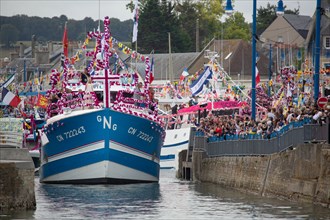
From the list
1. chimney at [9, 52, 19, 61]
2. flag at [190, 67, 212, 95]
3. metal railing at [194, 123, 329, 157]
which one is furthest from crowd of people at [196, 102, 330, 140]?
chimney at [9, 52, 19, 61]

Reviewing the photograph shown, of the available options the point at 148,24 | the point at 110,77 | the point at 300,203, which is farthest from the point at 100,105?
the point at 148,24

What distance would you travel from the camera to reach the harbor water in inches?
1403

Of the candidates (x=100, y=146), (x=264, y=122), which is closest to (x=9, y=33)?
(x=100, y=146)

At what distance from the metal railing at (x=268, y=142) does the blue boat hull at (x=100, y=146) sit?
9.23 ft

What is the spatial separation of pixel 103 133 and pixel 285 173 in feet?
37.5

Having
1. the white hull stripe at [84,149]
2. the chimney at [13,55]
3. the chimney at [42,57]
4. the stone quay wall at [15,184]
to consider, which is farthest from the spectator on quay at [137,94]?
the chimney at [13,55]

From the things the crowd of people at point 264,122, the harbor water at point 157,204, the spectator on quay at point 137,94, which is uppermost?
the spectator on quay at point 137,94

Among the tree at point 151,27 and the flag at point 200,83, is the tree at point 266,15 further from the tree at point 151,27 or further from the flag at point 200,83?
the flag at point 200,83

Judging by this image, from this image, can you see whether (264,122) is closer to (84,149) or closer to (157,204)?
(157,204)

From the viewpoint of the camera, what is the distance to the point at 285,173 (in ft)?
130

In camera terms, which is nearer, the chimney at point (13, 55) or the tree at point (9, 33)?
the tree at point (9, 33)

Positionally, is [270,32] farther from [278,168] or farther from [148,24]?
[278,168]

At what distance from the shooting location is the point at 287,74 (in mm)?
65000

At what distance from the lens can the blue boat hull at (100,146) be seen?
4959 centimetres
